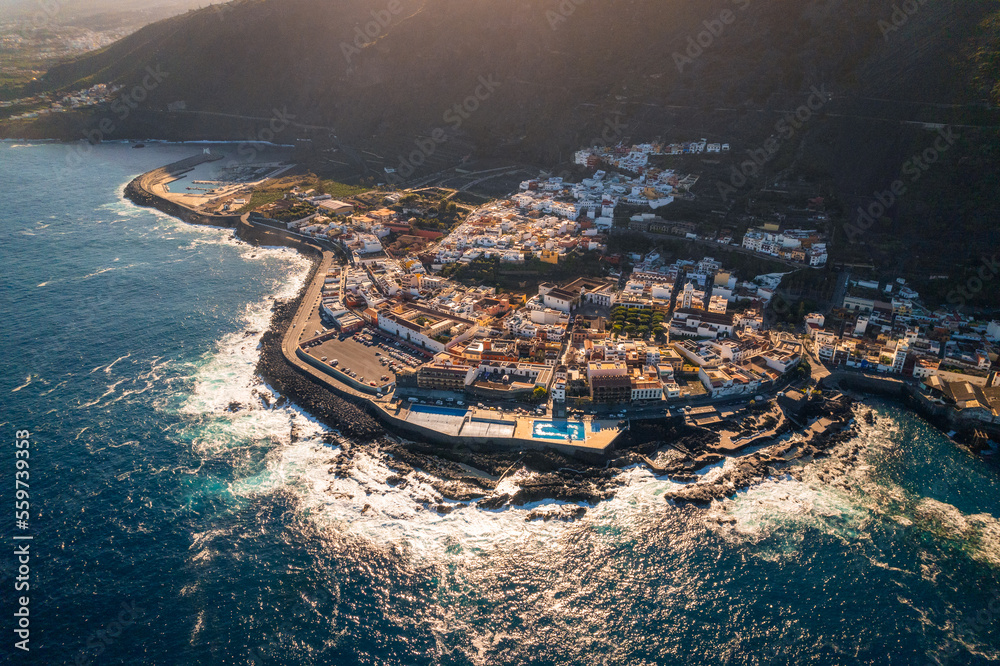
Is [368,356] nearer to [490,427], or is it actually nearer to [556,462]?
[490,427]

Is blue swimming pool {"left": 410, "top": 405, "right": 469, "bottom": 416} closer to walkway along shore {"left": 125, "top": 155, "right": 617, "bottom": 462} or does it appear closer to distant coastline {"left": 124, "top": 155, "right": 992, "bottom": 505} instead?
walkway along shore {"left": 125, "top": 155, "right": 617, "bottom": 462}

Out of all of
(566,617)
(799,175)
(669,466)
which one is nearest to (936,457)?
(669,466)

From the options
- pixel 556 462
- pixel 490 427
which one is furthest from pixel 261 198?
pixel 556 462

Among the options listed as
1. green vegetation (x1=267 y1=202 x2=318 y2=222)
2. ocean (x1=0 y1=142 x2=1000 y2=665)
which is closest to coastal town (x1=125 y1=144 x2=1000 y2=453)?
ocean (x1=0 y1=142 x2=1000 y2=665)

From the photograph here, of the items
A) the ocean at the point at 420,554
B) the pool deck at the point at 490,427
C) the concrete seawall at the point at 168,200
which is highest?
the concrete seawall at the point at 168,200

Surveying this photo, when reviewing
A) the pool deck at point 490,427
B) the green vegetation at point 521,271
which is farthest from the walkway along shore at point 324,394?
the green vegetation at point 521,271

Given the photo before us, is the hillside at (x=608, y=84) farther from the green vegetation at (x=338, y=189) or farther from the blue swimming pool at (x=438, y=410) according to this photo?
the blue swimming pool at (x=438, y=410)
